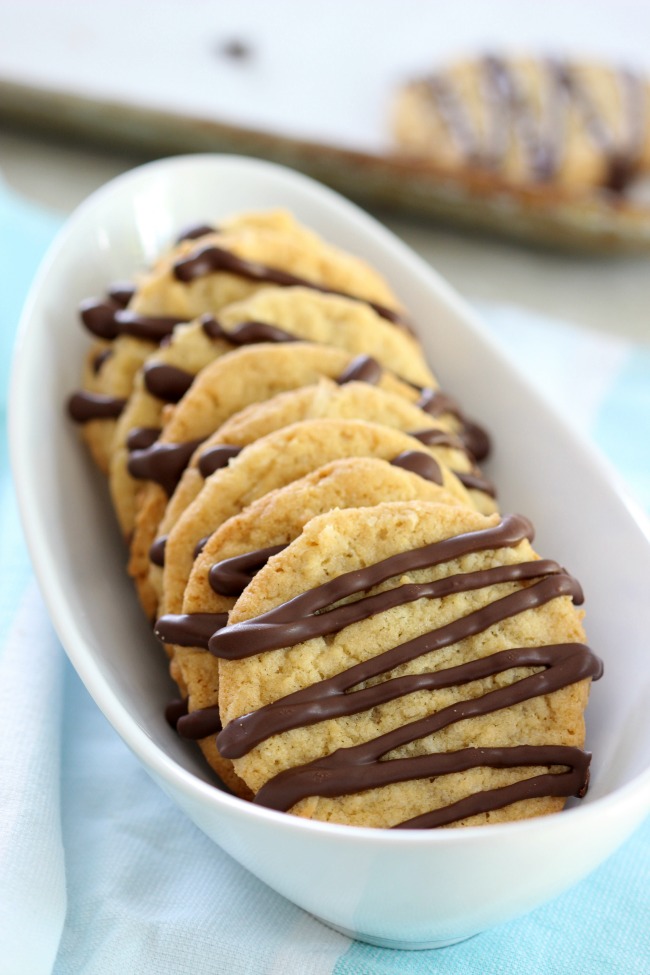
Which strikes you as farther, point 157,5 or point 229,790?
point 157,5

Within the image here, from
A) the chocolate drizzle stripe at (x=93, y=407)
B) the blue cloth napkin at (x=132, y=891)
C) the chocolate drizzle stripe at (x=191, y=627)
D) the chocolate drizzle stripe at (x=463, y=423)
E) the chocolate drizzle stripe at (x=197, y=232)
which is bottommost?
the blue cloth napkin at (x=132, y=891)

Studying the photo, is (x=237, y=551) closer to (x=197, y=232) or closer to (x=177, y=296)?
(x=177, y=296)

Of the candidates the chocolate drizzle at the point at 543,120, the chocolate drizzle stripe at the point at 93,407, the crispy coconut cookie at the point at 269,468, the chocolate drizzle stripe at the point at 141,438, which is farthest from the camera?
the chocolate drizzle at the point at 543,120

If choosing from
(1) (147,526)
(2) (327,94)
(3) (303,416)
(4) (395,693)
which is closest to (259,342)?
(3) (303,416)

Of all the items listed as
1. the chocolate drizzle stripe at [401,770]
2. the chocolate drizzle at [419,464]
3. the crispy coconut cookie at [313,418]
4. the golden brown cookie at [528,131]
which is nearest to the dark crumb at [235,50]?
the golden brown cookie at [528,131]

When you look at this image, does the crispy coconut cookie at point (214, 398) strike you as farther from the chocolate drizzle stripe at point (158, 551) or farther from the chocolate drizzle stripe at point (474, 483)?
the chocolate drizzle stripe at point (474, 483)

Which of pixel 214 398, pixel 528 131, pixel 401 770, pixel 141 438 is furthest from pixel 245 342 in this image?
pixel 528 131

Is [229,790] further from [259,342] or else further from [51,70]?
[51,70]
